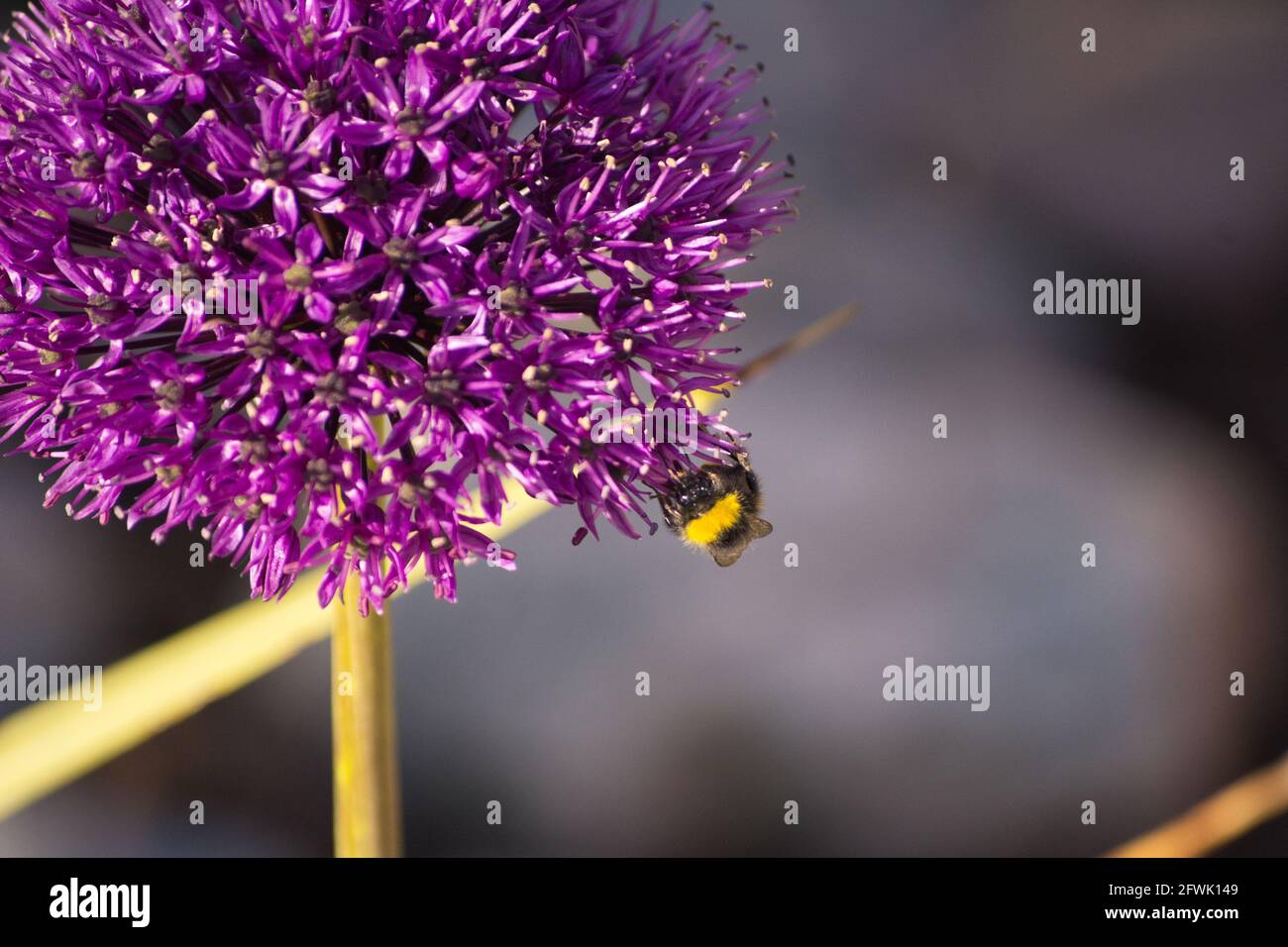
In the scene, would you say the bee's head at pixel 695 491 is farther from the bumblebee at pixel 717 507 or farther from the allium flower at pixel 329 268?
the allium flower at pixel 329 268

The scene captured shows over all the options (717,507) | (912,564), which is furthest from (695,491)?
(912,564)

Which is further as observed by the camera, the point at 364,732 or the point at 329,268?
the point at 364,732

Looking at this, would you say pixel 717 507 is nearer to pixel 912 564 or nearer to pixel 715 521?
pixel 715 521

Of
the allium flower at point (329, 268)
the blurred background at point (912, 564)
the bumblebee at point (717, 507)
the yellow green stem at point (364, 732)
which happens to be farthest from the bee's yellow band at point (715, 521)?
the blurred background at point (912, 564)

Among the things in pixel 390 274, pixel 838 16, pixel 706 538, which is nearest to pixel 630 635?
pixel 706 538

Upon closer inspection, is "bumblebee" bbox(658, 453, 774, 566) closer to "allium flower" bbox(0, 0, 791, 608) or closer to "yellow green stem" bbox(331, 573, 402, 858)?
"allium flower" bbox(0, 0, 791, 608)

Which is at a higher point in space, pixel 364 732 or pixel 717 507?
pixel 717 507

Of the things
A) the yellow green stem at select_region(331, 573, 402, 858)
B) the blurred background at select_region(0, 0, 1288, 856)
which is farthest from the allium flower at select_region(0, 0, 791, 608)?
the blurred background at select_region(0, 0, 1288, 856)

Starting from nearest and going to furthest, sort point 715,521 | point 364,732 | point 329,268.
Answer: point 329,268 → point 364,732 → point 715,521
